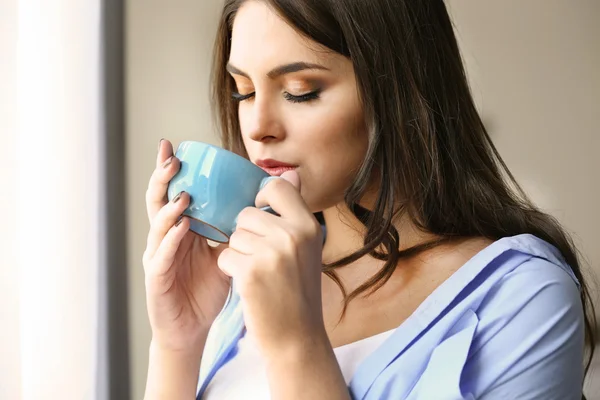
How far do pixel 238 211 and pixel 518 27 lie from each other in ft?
4.64

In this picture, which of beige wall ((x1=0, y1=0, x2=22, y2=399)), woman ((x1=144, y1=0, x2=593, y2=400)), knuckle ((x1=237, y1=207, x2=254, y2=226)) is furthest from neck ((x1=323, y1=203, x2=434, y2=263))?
beige wall ((x1=0, y1=0, x2=22, y2=399))

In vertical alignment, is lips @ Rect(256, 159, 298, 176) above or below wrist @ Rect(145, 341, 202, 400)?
above

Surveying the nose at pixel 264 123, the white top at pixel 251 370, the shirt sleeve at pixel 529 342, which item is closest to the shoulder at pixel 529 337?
the shirt sleeve at pixel 529 342

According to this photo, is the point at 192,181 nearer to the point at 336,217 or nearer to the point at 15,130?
the point at 336,217

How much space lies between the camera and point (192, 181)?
2.43 feet

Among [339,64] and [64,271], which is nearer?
[339,64]

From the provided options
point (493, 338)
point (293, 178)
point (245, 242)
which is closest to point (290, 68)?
point (293, 178)

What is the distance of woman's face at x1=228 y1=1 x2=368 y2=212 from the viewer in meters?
0.89

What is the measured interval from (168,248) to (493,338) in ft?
1.40

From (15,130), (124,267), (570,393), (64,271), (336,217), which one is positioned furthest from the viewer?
(124,267)

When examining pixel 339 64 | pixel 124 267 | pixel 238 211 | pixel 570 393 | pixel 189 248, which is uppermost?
pixel 339 64

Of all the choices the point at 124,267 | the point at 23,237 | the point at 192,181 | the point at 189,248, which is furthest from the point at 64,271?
the point at 192,181

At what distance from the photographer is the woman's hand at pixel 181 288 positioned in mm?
855

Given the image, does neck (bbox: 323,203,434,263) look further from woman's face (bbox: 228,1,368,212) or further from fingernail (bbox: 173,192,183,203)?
fingernail (bbox: 173,192,183,203)
